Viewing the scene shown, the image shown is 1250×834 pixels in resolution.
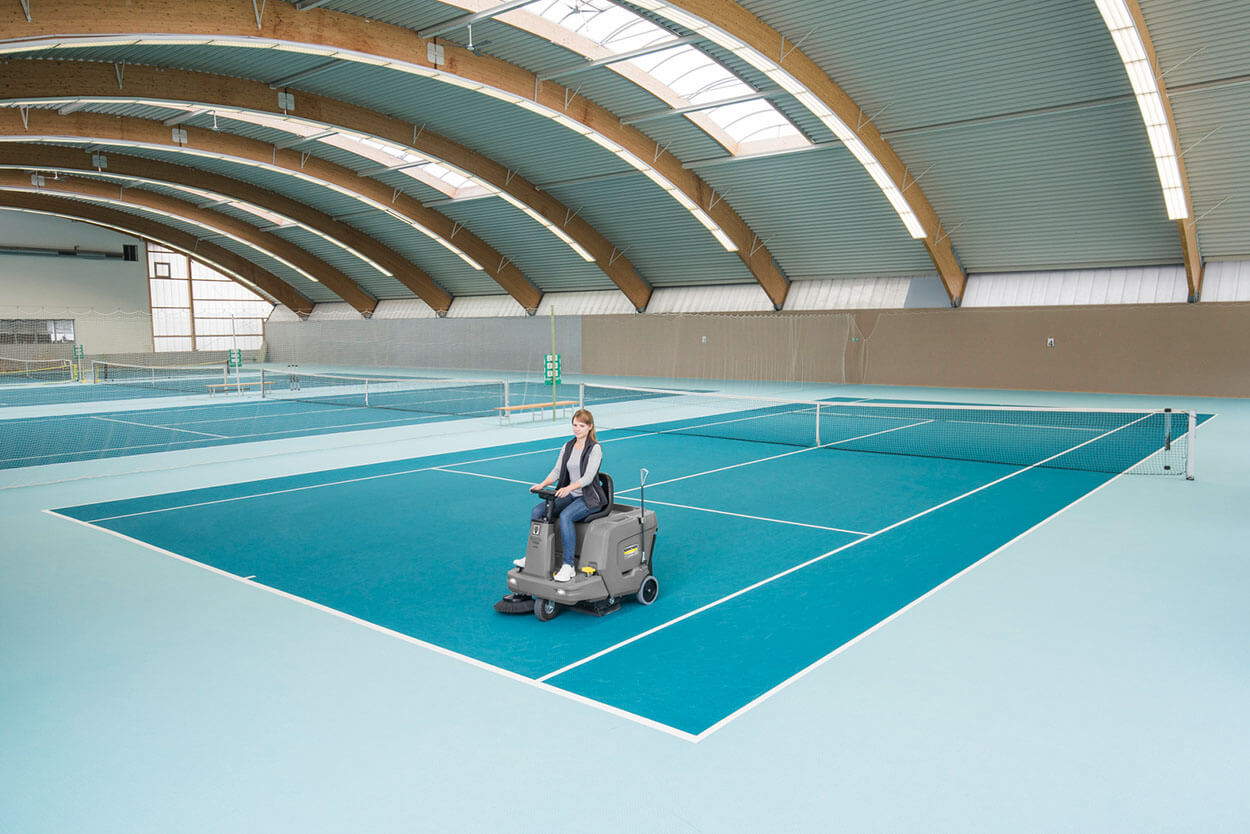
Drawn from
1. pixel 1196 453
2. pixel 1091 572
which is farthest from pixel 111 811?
pixel 1196 453

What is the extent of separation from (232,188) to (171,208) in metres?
7.52

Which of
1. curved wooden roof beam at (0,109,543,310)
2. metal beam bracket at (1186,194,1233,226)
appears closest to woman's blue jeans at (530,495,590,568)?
metal beam bracket at (1186,194,1233,226)

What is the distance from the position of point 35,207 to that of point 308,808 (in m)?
50.5

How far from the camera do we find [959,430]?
727 inches

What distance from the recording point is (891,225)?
29000mm

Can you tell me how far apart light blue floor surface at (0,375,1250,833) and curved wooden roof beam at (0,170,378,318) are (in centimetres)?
→ 3529

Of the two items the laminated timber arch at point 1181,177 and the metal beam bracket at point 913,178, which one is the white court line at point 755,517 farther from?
the metal beam bracket at point 913,178

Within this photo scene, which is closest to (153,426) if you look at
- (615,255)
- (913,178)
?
(615,255)

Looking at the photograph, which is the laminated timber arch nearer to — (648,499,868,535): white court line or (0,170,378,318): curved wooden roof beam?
(648,499,868,535): white court line

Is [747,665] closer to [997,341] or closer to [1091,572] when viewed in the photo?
[1091,572]

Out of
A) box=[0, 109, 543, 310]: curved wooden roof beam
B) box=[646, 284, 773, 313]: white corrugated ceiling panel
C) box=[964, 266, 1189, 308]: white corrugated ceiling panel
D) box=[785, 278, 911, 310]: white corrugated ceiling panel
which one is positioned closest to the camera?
box=[964, 266, 1189, 308]: white corrugated ceiling panel

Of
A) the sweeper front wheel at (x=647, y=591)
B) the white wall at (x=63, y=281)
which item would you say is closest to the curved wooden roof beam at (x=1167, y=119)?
the sweeper front wheel at (x=647, y=591)

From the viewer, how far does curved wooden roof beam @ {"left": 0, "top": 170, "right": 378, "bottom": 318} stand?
1478 inches

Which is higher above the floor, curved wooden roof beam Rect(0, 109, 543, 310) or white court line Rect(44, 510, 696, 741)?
curved wooden roof beam Rect(0, 109, 543, 310)
